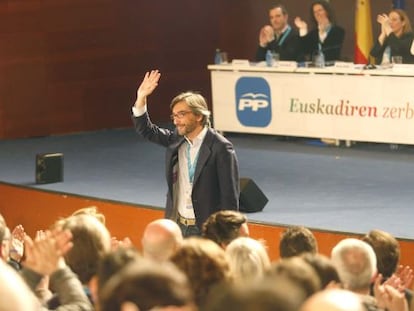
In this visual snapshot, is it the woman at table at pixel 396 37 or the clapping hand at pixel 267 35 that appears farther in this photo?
the clapping hand at pixel 267 35

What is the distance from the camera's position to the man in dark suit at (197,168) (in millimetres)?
6484

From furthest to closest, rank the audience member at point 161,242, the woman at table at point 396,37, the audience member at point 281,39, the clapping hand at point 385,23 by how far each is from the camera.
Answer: the audience member at point 281,39 → the clapping hand at point 385,23 → the woman at table at point 396,37 → the audience member at point 161,242

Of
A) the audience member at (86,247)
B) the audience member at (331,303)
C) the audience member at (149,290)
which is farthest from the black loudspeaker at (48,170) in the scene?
the audience member at (331,303)

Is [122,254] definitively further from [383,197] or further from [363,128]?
[363,128]

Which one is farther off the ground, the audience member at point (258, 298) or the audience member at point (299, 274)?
the audience member at point (258, 298)

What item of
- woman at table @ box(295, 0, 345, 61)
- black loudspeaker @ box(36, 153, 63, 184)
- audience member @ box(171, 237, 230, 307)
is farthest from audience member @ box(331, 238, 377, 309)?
woman at table @ box(295, 0, 345, 61)

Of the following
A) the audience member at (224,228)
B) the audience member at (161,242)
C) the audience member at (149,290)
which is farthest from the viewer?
the audience member at (224,228)

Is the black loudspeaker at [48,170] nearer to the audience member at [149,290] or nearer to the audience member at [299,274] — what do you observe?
the audience member at [299,274]

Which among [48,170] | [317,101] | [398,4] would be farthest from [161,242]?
[398,4]

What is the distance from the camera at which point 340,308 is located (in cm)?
232

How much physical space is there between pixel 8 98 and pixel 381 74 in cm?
460

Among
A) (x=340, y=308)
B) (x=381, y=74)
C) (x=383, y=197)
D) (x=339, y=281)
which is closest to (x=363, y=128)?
(x=381, y=74)

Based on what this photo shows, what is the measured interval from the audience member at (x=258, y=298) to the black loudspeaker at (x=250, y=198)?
20.8 feet

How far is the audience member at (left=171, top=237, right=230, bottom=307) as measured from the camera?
3.31 m
